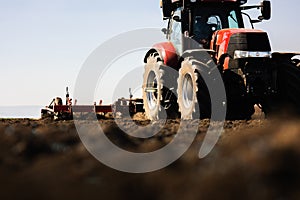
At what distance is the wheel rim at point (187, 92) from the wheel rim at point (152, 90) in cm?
136

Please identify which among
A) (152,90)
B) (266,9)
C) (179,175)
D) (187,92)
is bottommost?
(152,90)

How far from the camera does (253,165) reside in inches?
94.7

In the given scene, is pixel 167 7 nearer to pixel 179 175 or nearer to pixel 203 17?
pixel 203 17

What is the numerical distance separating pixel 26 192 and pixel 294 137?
1.53 m

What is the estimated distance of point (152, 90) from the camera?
10.7 metres

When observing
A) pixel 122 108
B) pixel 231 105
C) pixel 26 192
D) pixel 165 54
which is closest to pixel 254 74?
pixel 231 105

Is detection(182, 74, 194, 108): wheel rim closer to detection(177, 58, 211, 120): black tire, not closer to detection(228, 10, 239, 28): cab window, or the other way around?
detection(177, 58, 211, 120): black tire

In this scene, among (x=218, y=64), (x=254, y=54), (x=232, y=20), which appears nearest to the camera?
(x=254, y=54)

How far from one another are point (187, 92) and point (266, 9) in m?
2.05

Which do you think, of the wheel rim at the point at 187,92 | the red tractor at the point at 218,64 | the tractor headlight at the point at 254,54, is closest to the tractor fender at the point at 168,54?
the red tractor at the point at 218,64

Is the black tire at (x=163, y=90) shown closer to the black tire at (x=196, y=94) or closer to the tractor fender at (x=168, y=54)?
the tractor fender at (x=168, y=54)

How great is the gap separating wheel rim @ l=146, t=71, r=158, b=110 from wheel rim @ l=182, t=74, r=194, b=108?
4.47 ft

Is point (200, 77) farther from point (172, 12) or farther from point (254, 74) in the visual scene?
point (172, 12)

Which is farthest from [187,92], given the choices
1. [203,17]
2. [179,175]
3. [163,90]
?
[179,175]
